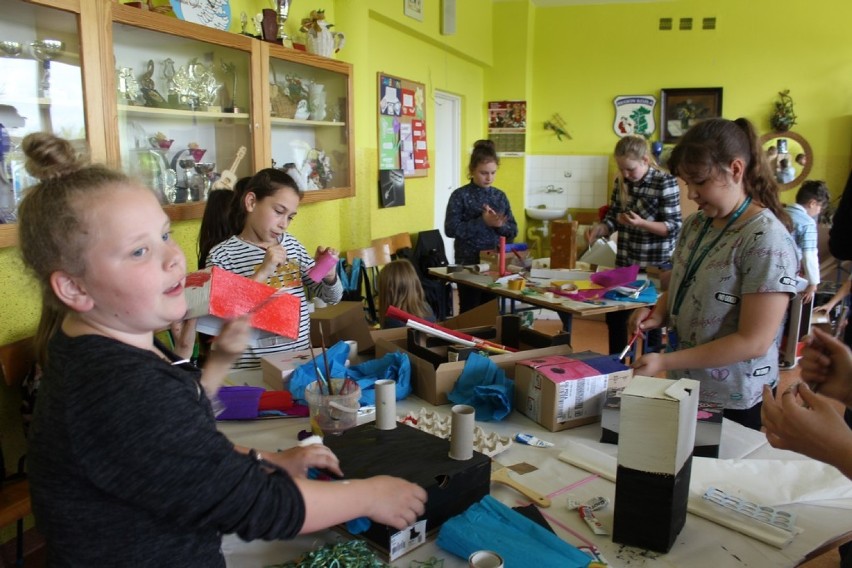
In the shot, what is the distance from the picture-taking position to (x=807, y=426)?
1107mm

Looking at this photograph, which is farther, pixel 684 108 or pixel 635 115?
pixel 635 115

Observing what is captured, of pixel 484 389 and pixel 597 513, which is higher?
pixel 484 389

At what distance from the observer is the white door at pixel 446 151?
6.75 m

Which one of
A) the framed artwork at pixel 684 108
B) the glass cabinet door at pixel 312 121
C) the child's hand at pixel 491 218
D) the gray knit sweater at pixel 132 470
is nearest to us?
the gray knit sweater at pixel 132 470

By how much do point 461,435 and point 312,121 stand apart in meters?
3.12

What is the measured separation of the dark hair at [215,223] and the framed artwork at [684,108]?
588cm

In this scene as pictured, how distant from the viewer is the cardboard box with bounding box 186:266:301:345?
1.62 metres

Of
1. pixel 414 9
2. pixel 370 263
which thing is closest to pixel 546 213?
pixel 414 9

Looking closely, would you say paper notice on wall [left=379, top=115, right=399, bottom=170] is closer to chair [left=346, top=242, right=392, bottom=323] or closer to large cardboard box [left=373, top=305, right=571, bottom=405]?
chair [left=346, top=242, right=392, bottom=323]

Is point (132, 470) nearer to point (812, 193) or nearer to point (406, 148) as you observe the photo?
point (406, 148)

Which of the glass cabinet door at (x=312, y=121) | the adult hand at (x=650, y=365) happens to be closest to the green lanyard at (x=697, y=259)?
the adult hand at (x=650, y=365)

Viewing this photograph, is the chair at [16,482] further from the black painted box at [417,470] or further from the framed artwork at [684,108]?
the framed artwork at [684,108]

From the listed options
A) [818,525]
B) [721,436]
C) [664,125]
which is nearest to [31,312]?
[721,436]

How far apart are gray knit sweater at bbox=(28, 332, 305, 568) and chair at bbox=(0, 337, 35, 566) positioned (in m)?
1.35
